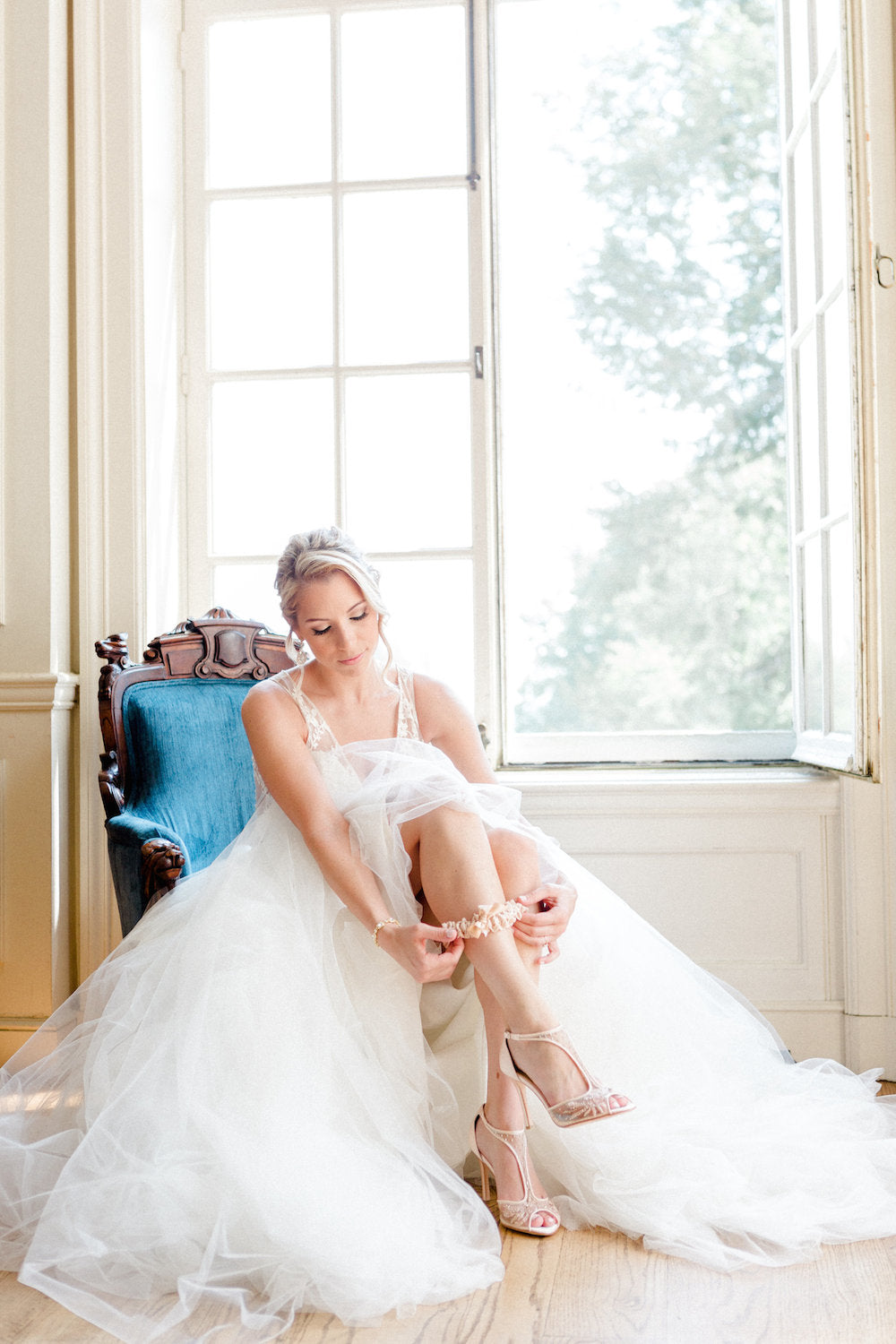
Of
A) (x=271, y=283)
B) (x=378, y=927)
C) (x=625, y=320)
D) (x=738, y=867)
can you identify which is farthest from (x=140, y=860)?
(x=625, y=320)

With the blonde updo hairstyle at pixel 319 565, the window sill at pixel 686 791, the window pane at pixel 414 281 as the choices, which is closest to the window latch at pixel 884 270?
the window pane at pixel 414 281

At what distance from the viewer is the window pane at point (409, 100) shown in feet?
9.78

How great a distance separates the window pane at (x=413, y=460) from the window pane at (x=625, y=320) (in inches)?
7.3

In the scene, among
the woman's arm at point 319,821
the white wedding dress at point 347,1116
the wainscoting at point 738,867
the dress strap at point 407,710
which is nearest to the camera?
the white wedding dress at point 347,1116

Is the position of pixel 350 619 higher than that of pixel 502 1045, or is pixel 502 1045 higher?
pixel 350 619

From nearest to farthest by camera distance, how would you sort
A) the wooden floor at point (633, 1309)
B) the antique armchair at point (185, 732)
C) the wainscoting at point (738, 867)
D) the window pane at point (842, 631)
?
the wooden floor at point (633, 1309) < the antique armchair at point (185, 732) < the window pane at point (842, 631) < the wainscoting at point (738, 867)

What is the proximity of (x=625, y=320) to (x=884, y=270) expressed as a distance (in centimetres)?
118

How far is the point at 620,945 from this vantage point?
192 cm

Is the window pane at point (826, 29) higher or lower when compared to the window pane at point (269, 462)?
higher

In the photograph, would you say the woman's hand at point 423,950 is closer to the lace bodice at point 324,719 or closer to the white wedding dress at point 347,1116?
the white wedding dress at point 347,1116

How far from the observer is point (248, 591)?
120 inches

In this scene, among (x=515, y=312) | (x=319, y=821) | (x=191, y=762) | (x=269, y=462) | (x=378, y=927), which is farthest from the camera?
(x=515, y=312)

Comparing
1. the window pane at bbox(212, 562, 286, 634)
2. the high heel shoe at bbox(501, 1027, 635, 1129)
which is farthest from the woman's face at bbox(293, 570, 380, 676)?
the window pane at bbox(212, 562, 286, 634)

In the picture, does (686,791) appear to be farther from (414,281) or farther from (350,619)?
(414,281)
